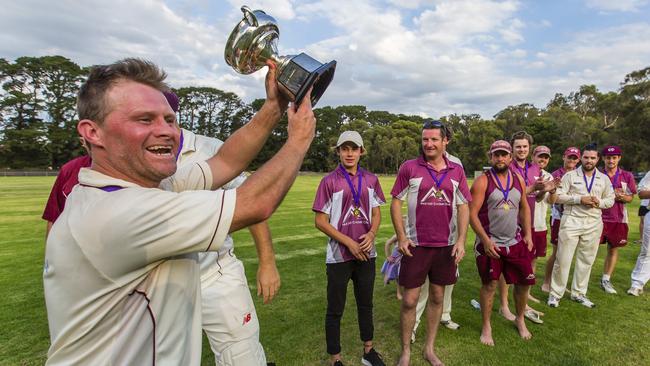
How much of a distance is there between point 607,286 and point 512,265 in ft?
9.80

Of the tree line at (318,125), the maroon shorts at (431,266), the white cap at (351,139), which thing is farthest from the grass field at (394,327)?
the tree line at (318,125)

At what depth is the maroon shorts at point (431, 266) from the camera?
156 inches

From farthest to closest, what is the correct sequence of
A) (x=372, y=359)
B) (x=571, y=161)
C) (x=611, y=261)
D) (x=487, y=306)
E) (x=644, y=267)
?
(x=571, y=161) < (x=611, y=261) < (x=644, y=267) < (x=487, y=306) < (x=372, y=359)

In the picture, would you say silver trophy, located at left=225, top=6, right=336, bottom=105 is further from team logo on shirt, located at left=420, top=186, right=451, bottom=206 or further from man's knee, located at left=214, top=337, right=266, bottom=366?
team logo on shirt, located at left=420, top=186, right=451, bottom=206

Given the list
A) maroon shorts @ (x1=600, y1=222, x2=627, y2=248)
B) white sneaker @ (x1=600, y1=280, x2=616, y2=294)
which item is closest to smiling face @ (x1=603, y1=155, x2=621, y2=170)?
maroon shorts @ (x1=600, y1=222, x2=627, y2=248)

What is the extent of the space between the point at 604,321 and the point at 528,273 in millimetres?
Answer: 1533

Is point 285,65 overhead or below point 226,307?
overhead

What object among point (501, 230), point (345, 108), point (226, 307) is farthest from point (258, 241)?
point (345, 108)

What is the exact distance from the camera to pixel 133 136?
1337mm

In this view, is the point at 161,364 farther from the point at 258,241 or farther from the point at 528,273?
the point at 528,273

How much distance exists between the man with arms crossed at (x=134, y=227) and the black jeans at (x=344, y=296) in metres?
2.48

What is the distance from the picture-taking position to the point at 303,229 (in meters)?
11.6

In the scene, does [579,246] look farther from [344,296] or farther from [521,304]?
[344,296]

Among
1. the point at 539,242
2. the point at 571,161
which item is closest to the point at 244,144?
the point at 539,242
